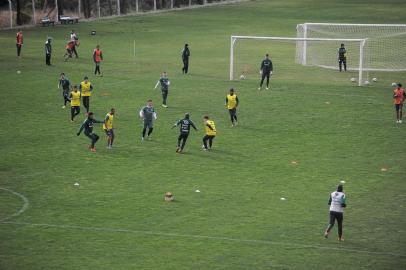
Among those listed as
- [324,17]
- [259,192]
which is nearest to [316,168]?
[259,192]

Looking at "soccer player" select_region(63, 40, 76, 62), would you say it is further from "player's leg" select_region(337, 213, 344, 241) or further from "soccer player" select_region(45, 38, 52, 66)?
"player's leg" select_region(337, 213, 344, 241)

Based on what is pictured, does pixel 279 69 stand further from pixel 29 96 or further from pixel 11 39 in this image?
pixel 11 39

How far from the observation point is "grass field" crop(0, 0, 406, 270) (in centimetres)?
2417

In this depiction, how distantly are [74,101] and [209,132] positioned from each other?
776 cm

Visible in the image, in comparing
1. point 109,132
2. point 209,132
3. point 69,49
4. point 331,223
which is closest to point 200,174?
point 209,132

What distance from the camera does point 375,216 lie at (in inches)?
1072

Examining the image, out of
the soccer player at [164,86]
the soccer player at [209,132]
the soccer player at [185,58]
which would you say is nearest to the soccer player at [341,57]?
the soccer player at [185,58]

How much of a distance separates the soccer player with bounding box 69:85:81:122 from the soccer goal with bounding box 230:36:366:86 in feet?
45.6

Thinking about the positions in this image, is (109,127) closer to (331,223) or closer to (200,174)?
(200,174)

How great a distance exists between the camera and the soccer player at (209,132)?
113ft

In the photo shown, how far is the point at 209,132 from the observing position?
34.8m

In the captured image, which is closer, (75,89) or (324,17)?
(75,89)

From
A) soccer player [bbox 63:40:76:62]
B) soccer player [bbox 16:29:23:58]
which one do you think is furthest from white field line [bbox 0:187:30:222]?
soccer player [bbox 63:40:76:62]

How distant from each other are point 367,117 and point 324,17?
133ft
